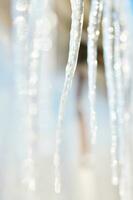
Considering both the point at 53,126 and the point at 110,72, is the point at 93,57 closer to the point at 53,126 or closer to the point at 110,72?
the point at 110,72

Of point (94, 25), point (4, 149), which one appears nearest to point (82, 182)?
point (4, 149)

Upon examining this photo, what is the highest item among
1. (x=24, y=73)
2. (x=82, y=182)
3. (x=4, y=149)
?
(x=24, y=73)

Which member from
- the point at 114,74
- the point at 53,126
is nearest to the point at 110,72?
the point at 114,74

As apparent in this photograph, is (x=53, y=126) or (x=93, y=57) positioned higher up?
(x=93, y=57)

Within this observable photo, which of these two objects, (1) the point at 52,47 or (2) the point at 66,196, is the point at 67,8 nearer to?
(1) the point at 52,47
